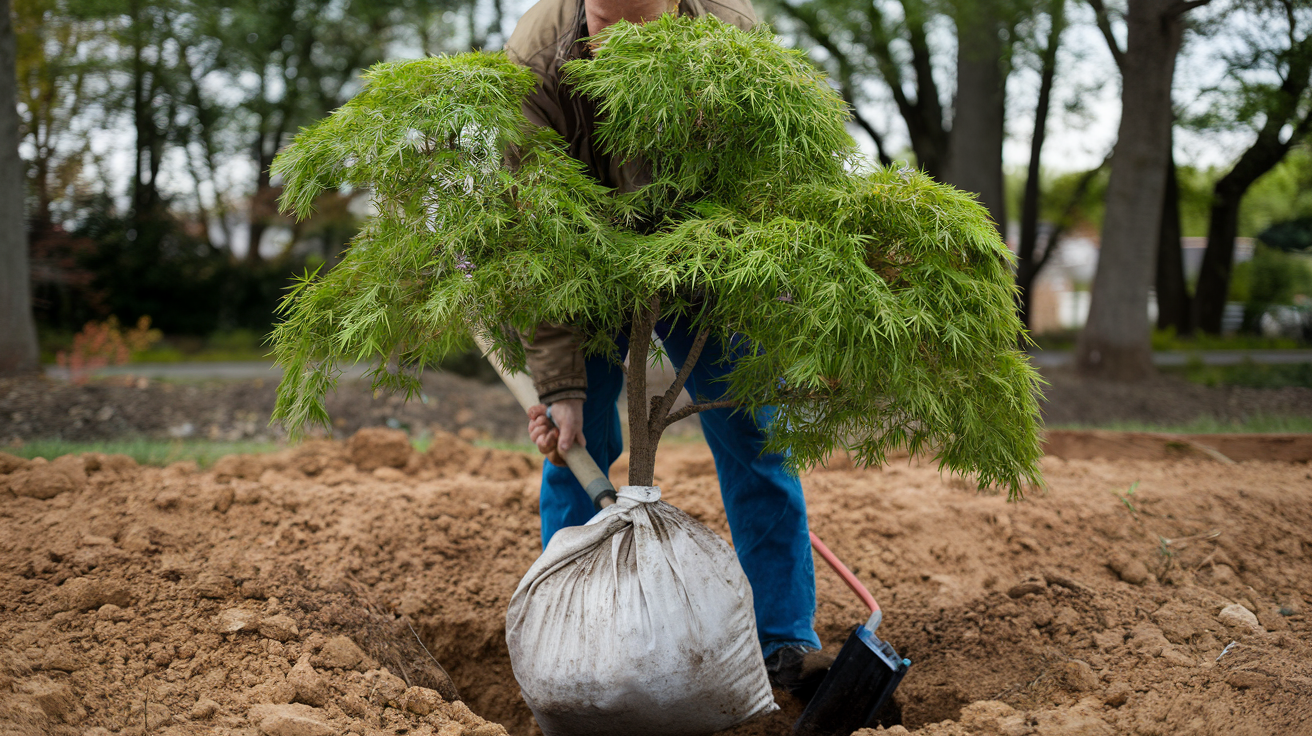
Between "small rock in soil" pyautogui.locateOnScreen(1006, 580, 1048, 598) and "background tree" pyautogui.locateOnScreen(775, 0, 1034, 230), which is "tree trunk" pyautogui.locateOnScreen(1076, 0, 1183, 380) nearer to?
"background tree" pyautogui.locateOnScreen(775, 0, 1034, 230)

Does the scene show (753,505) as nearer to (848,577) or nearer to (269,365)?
(848,577)

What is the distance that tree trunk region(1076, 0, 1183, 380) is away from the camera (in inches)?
262

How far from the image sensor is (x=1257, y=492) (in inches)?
123

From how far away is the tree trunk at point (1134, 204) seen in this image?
6652 mm

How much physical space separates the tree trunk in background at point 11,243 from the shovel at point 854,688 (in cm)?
683

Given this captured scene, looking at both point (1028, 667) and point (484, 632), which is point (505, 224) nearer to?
point (484, 632)

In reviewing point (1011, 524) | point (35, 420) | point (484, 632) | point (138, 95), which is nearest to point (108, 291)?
point (138, 95)

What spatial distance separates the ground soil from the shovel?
3.67 m

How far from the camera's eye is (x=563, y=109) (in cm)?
207

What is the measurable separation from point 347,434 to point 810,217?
5266 millimetres

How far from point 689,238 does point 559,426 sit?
29.7 inches

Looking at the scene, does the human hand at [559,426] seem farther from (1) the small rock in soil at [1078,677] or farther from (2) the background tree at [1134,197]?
(2) the background tree at [1134,197]

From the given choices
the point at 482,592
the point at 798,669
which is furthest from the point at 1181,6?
the point at 482,592

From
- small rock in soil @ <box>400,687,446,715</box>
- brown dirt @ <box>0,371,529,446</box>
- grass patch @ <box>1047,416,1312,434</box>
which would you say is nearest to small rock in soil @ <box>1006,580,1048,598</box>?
small rock in soil @ <box>400,687,446,715</box>
